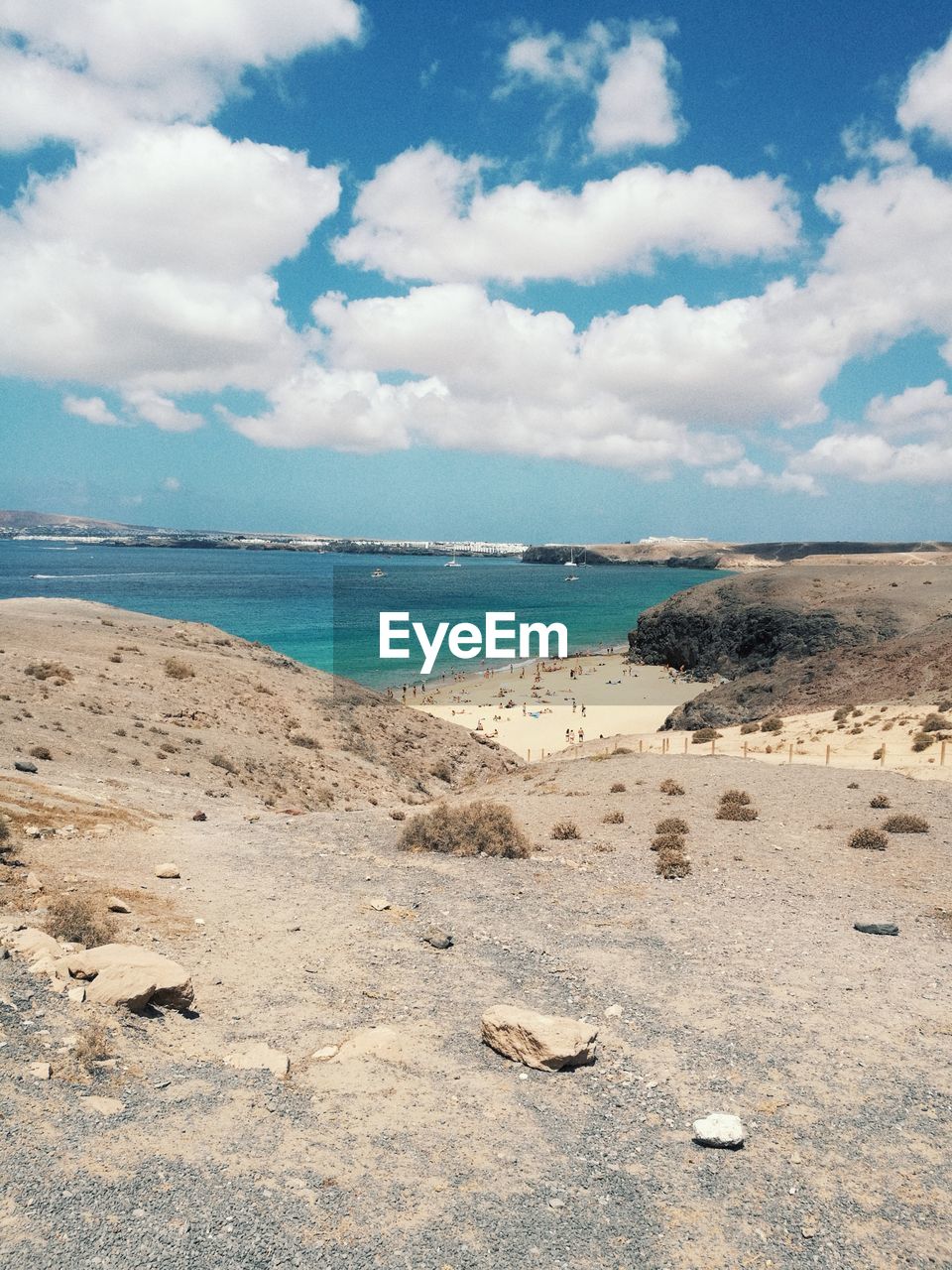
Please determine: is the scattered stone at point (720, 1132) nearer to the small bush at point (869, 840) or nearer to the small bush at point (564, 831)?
the small bush at point (564, 831)

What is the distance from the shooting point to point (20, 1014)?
727cm

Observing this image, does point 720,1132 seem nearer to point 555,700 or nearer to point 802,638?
point 802,638

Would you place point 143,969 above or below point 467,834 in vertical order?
above

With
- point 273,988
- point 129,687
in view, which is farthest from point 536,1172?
point 129,687

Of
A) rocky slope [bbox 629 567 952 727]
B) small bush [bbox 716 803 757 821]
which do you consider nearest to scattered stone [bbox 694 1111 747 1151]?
small bush [bbox 716 803 757 821]

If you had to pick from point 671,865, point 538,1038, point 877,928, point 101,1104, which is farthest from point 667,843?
point 101,1104

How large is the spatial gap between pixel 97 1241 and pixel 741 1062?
621 centimetres

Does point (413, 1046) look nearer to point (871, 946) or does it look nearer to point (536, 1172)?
point (536, 1172)

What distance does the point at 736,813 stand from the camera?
19.1 metres

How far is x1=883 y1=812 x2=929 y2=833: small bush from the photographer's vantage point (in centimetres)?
1745

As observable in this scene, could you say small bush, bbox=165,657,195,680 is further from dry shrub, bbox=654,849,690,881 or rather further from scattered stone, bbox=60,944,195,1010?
scattered stone, bbox=60,944,195,1010

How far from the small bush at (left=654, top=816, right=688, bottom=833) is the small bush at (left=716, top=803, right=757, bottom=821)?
1.36 meters

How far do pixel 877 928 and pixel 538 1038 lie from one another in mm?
7168

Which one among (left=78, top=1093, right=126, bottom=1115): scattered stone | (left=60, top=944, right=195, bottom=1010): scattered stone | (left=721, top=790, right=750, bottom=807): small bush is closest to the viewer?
(left=78, top=1093, right=126, bottom=1115): scattered stone
